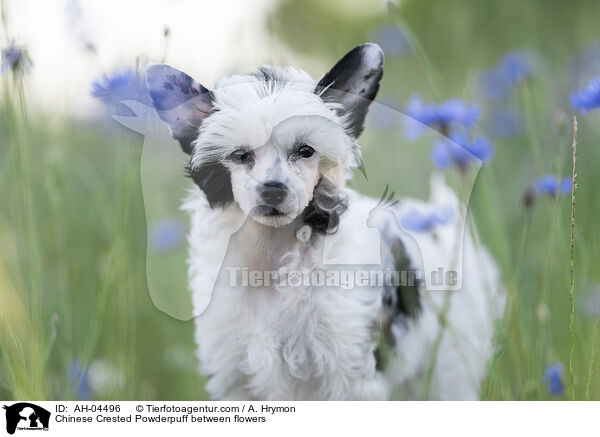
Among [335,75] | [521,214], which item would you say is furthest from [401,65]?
[521,214]

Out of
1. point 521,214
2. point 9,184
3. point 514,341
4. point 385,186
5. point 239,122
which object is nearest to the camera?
point 239,122

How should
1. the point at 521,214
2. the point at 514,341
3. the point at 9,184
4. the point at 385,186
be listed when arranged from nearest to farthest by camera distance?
the point at 385,186 → the point at 514,341 → the point at 9,184 → the point at 521,214

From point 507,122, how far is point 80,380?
5.43 ft

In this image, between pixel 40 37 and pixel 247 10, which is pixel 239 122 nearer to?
pixel 247 10

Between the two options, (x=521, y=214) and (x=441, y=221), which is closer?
(x=441, y=221)

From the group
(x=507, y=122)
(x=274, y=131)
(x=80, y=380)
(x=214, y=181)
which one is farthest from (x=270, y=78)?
(x=507, y=122)

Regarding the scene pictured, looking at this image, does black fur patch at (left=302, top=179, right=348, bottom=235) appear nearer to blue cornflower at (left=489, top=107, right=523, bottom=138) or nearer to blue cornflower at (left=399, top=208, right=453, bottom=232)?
blue cornflower at (left=399, top=208, right=453, bottom=232)

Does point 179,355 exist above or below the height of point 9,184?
below

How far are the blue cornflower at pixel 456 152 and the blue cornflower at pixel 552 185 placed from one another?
0.67 ft

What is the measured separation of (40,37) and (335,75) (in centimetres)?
86

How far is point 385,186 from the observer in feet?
4.37

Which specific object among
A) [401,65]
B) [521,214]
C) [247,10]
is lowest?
[521,214]
